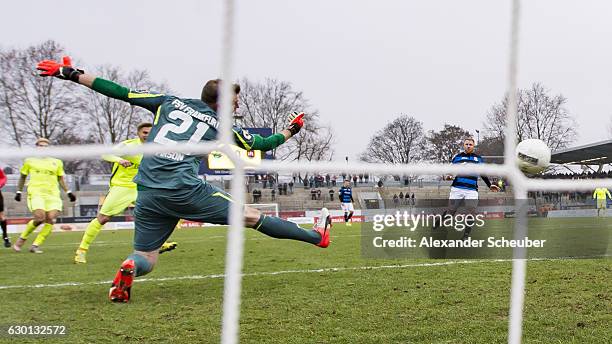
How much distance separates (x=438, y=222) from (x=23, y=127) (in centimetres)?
579

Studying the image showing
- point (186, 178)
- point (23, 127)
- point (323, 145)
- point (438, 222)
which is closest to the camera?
point (186, 178)

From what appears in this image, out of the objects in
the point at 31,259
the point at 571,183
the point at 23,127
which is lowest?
the point at 31,259

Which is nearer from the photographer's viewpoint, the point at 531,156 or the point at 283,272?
the point at 531,156

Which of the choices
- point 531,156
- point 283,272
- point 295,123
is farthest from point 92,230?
point 531,156

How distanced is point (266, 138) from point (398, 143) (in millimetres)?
5441

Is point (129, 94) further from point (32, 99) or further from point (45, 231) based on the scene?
point (45, 231)

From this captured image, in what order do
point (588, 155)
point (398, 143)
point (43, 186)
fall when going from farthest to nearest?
1. point (398, 143)
2. point (43, 186)
3. point (588, 155)

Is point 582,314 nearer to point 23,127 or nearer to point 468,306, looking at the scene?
point 468,306

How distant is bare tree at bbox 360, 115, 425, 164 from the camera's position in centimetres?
705

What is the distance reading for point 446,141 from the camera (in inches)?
420

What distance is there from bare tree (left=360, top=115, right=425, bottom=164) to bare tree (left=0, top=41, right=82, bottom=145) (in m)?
3.36

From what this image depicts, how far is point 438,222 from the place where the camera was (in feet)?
27.1

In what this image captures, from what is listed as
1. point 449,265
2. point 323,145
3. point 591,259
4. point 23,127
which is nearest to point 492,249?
point 591,259

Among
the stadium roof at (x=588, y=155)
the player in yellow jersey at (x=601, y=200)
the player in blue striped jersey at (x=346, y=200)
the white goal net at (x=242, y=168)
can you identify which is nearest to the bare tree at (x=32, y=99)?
the white goal net at (x=242, y=168)
